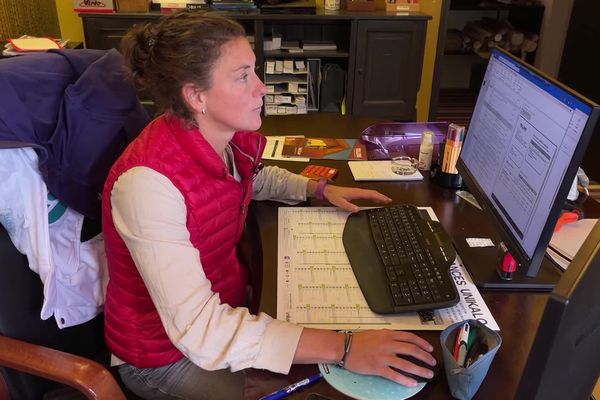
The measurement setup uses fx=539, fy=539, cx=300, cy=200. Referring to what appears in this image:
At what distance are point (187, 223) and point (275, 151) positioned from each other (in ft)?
2.51

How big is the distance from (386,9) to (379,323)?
2.68 m

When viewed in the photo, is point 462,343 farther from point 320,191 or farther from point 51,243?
point 51,243

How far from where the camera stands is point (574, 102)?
0.86 metres

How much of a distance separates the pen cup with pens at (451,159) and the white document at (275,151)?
43 centimetres

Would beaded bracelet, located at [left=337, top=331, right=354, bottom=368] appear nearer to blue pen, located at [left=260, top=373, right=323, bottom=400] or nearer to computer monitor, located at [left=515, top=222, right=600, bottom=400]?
blue pen, located at [left=260, top=373, right=323, bottom=400]

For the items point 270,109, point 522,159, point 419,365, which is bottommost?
point 270,109

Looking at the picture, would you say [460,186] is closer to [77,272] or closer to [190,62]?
[190,62]

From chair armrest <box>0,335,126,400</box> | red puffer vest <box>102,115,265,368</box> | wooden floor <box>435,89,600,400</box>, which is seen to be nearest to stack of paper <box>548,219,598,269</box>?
red puffer vest <box>102,115,265,368</box>

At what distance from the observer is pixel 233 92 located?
1.08 meters

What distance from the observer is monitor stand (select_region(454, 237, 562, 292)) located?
3.48 feet

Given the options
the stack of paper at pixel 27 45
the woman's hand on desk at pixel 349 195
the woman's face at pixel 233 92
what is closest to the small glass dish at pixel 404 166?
the woman's hand on desk at pixel 349 195

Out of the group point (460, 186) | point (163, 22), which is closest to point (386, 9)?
point (460, 186)

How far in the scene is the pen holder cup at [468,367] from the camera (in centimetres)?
77

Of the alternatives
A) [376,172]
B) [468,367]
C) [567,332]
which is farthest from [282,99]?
[567,332]
